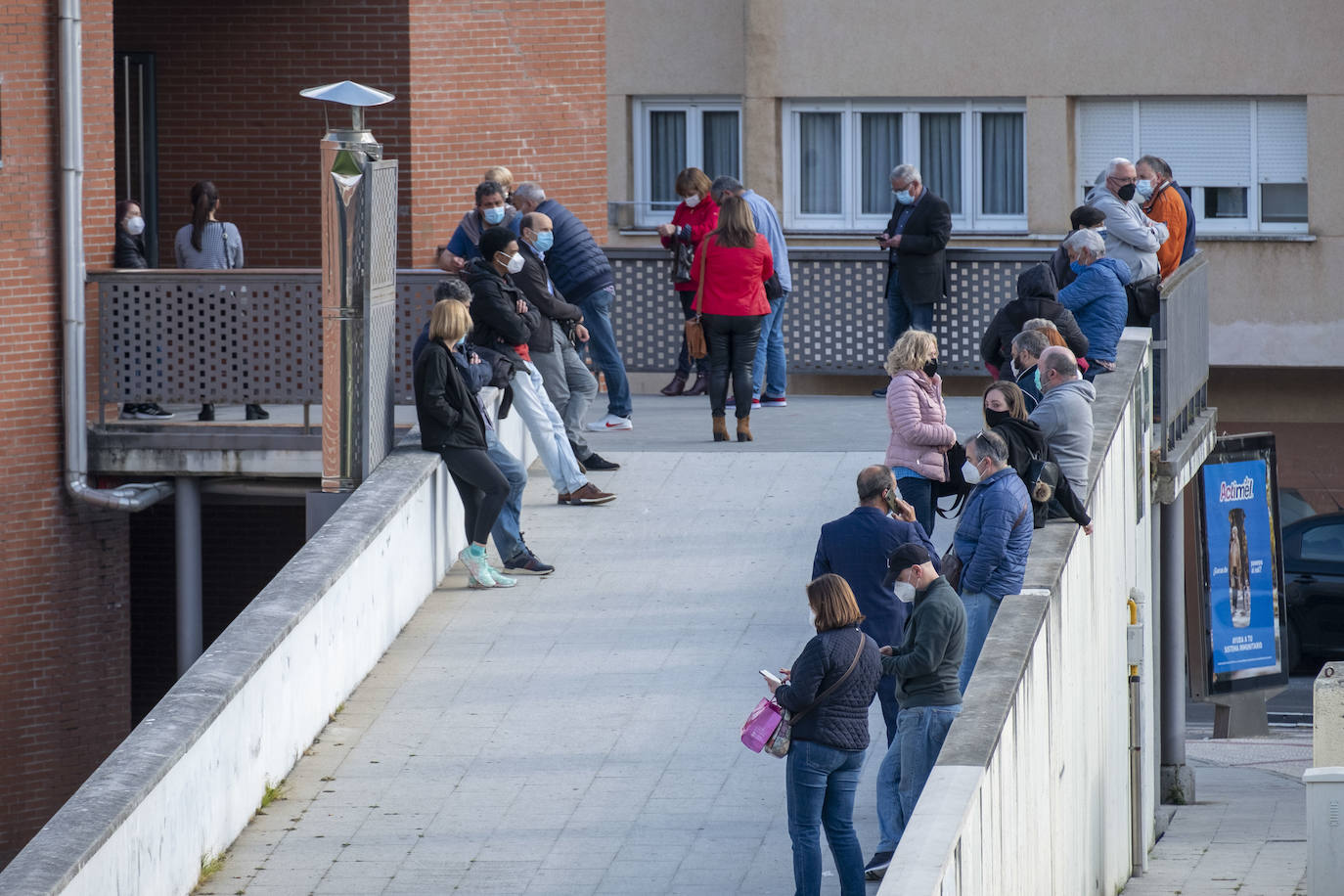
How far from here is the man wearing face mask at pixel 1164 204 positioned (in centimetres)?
1584

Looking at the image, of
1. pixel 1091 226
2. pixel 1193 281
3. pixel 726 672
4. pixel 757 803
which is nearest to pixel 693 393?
pixel 1193 281

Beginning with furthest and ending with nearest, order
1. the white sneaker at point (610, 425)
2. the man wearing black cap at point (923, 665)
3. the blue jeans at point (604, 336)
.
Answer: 1. the white sneaker at point (610, 425)
2. the blue jeans at point (604, 336)
3. the man wearing black cap at point (923, 665)

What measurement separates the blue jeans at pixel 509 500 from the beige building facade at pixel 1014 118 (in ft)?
50.7

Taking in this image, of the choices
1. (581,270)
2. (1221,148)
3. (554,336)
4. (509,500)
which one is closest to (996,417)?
(509,500)

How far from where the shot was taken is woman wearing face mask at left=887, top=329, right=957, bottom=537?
1116cm

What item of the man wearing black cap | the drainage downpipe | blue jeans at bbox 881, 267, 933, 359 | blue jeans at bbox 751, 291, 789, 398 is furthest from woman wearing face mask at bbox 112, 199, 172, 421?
the man wearing black cap

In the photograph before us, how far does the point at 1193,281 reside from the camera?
1688cm

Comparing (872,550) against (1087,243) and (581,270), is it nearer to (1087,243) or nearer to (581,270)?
(1087,243)

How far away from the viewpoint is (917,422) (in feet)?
36.7

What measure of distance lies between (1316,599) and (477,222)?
10.9 meters

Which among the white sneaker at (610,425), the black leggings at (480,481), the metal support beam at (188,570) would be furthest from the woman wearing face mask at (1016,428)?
the metal support beam at (188,570)

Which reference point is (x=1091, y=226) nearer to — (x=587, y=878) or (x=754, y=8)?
(x=587, y=878)

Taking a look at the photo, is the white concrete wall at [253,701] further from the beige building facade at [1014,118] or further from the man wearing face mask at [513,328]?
the beige building facade at [1014,118]

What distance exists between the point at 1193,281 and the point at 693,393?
4.74 metres
